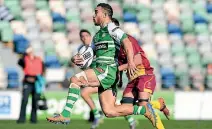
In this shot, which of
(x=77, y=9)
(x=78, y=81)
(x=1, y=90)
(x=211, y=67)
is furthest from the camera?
(x=77, y=9)

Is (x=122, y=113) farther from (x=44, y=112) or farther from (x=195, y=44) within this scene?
Result: (x=195, y=44)

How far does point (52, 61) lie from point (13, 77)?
1.53 meters

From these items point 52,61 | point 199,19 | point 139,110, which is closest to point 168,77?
point 52,61

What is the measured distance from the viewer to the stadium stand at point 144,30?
909 inches

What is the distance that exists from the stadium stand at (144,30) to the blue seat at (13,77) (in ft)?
0.10

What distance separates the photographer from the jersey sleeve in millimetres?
10586

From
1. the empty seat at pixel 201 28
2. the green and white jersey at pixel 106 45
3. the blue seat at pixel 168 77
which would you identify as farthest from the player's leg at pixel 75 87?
the empty seat at pixel 201 28

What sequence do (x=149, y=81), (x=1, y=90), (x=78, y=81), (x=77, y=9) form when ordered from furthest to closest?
(x=77, y=9) → (x=1, y=90) → (x=149, y=81) → (x=78, y=81)

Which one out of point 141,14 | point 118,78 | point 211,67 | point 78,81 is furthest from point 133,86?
point 141,14

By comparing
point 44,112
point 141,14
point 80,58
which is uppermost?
point 141,14

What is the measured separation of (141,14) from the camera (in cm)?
2542

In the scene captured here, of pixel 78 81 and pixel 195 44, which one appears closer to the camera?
pixel 78 81

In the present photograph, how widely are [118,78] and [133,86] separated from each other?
152 centimetres

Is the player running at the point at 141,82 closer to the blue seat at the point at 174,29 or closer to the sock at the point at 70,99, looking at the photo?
the sock at the point at 70,99
